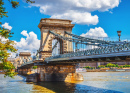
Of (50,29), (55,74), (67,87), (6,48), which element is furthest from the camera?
(50,29)

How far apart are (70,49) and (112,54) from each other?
3152 cm

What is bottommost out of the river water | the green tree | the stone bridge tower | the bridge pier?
the river water

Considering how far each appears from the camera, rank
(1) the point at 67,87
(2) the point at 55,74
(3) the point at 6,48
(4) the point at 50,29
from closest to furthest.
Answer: (3) the point at 6,48, (1) the point at 67,87, (2) the point at 55,74, (4) the point at 50,29

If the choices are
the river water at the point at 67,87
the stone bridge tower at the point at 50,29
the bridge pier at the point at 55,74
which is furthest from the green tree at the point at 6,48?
the stone bridge tower at the point at 50,29

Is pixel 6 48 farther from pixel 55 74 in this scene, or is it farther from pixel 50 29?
pixel 50 29

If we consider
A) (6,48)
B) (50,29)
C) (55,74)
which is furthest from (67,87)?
(6,48)

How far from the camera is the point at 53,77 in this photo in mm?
50188

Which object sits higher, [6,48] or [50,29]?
[50,29]

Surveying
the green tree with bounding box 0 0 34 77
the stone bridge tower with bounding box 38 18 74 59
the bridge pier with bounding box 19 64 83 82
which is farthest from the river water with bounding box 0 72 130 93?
the green tree with bounding box 0 0 34 77

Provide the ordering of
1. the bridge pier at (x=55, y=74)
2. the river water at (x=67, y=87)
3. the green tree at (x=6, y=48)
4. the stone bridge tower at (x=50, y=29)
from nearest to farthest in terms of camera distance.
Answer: the green tree at (x=6, y=48)
the river water at (x=67, y=87)
the bridge pier at (x=55, y=74)
the stone bridge tower at (x=50, y=29)

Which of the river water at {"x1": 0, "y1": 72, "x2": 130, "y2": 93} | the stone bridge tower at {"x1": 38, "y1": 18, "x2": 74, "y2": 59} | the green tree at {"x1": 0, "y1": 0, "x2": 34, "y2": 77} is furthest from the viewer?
the stone bridge tower at {"x1": 38, "y1": 18, "x2": 74, "y2": 59}

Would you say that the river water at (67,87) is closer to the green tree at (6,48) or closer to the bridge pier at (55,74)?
the bridge pier at (55,74)

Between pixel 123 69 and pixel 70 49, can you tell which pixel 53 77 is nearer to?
pixel 70 49

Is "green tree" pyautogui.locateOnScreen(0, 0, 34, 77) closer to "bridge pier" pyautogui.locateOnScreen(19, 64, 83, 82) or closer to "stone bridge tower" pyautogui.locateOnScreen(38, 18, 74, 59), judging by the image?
"bridge pier" pyautogui.locateOnScreen(19, 64, 83, 82)
